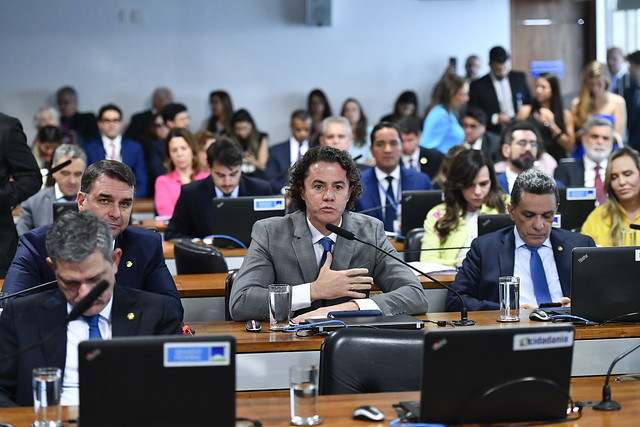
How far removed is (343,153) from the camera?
3809mm

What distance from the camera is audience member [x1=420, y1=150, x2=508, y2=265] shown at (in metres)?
5.08

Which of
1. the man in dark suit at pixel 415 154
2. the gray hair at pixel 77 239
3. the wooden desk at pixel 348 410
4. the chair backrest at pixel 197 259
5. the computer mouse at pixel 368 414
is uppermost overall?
the man in dark suit at pixel 415 154

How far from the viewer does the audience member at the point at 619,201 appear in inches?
200

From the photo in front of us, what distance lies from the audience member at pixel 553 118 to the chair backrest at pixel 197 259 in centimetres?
478

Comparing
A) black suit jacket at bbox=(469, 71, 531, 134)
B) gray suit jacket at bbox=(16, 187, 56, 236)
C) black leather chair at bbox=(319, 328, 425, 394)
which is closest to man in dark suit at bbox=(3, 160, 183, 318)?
black leather chair at bbox=(319, 328, 425, 394)

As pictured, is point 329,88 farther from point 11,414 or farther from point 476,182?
point 11,414

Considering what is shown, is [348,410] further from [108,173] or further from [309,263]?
[108,173]

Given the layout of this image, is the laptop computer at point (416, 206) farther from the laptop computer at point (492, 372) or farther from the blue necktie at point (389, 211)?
the laptop computer at point (492, 372)

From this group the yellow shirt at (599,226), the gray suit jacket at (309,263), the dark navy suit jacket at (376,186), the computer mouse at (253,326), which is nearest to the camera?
the computer mouse at (253,326)

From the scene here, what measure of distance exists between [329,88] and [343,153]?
7208mm

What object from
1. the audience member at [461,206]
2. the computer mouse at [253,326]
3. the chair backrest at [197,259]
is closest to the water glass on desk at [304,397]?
the computer mouse at [253,326]

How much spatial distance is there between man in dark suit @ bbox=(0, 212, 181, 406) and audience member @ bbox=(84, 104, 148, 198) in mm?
6689

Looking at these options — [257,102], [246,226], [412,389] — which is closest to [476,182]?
[246,226]

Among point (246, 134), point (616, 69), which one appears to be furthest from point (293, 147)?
point (616, 69)
